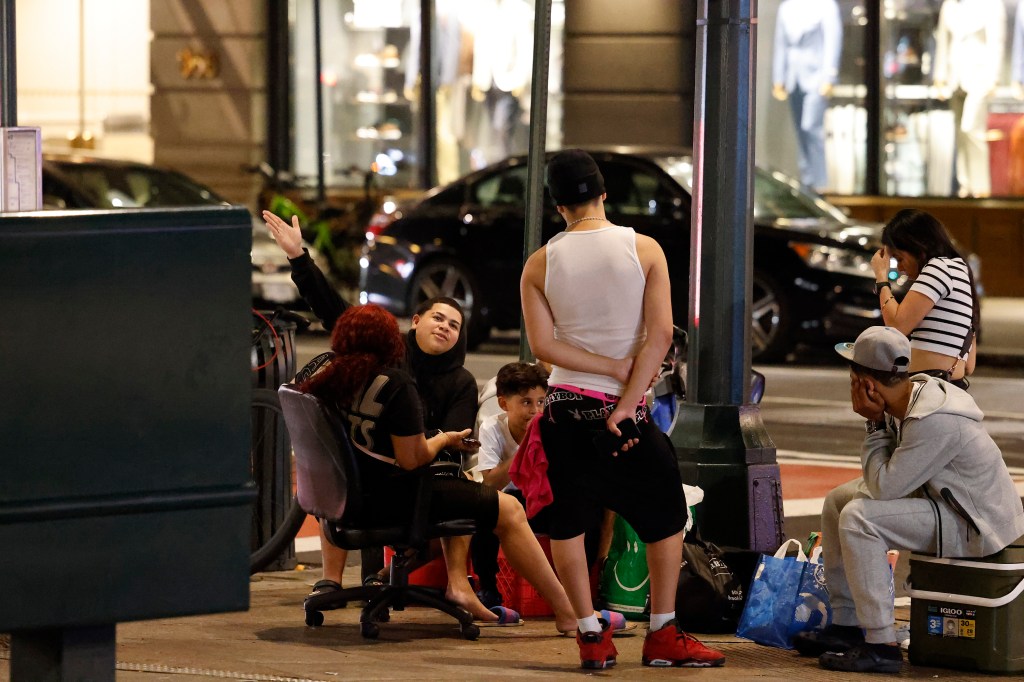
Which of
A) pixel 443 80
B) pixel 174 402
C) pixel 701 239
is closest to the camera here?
pixel 174 402

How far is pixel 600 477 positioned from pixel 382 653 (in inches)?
38.8

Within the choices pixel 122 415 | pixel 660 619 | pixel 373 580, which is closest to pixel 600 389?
pixel 660 619

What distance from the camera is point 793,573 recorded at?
6.58 metres

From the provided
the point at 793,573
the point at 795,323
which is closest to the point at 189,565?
the point at 793,573

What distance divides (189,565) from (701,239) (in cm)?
464

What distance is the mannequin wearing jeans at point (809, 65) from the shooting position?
23484mm

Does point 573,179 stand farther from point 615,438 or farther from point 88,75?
point 88,75

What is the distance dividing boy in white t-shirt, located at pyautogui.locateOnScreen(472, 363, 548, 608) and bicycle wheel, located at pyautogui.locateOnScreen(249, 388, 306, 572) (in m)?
0.98

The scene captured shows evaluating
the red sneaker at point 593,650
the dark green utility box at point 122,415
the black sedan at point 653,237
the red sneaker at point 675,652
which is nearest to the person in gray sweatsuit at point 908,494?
the red sneaker at point 675,652

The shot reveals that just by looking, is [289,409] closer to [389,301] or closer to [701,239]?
[701,239]

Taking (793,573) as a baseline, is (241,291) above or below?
above

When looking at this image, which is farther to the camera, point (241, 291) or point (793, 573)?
point (793, 573)

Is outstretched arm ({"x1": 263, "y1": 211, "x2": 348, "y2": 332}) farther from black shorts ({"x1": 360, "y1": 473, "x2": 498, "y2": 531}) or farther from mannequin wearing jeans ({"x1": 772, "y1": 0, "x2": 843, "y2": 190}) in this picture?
mannequin wearing jeans ({"x1": 772, "y1": 0, "x2": 843, "y2": 190})

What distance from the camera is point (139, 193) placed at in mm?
17984
